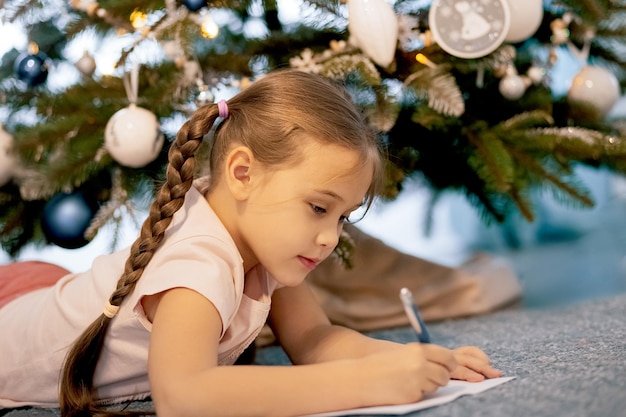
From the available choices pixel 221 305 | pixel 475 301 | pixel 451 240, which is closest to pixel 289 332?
pixel 221 305

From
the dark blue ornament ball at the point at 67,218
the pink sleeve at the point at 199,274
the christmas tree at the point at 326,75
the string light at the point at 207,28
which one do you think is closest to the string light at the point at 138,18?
the christmas tree at the point at 326,75

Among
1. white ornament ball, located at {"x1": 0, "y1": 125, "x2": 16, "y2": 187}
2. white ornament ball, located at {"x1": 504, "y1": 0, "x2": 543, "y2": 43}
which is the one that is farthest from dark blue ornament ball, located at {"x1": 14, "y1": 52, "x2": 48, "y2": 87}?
white ornament ball, located at {"x1": 504, "y1": 0, "x2": 543, "y2": 43}

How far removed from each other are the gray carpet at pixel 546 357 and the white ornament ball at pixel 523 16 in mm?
486

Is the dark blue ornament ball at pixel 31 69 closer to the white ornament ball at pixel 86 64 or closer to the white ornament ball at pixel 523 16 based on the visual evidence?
the white ornament ball at pixel 86 64

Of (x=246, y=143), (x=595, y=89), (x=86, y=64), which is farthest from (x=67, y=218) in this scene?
(x=595, y=89)

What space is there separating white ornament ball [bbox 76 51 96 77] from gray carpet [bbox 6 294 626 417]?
0.58m

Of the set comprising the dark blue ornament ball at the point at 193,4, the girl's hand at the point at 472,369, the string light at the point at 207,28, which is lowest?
the girl's hand at the point at 472,369

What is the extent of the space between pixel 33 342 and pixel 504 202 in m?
0.89

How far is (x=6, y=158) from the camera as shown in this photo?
1.34 metres

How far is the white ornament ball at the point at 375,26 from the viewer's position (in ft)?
3.87

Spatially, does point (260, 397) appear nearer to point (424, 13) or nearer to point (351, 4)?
point (351, 4)

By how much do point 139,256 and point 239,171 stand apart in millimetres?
160

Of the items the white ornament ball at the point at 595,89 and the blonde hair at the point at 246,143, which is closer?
the blonde hair at the point at 246,143

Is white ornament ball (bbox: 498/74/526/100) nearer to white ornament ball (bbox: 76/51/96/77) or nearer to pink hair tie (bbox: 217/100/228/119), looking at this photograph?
pink hair tie (bbox: 217/100/228/119)
